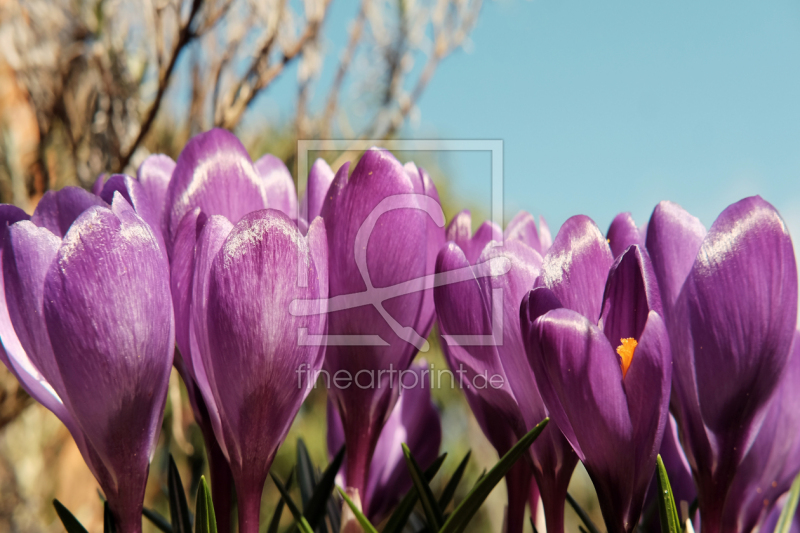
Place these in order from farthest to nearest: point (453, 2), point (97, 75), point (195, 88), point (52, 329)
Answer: point (453, 2)
point (195, 88)
point (97, 75)
point (52, 329)

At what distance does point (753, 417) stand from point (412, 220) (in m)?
0.19

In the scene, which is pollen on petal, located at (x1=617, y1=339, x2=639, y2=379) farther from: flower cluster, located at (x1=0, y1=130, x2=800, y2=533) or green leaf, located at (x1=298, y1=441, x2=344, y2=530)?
green leaf, located at (x1=298, y1=441, x2=344, y2=530)

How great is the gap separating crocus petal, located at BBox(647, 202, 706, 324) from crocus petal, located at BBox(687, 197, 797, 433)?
0.05ft

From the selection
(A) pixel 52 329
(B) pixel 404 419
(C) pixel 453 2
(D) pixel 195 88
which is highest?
(C) pixel 453 2

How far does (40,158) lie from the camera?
1.09m

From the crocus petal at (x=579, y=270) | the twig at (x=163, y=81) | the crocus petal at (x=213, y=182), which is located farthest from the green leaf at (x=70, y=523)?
the twig at (x=163, y=81)

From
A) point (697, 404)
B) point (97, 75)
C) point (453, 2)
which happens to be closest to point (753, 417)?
point (697, 404)

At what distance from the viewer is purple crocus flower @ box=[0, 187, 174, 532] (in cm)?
26

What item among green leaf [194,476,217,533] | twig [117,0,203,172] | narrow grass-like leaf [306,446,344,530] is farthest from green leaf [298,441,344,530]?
twig [117,0,203,172]

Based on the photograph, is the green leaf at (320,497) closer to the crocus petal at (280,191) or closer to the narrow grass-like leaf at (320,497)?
the narrow grass-like leaf at (320,497)

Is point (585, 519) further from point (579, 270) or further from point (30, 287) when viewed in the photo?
point (30, 287)

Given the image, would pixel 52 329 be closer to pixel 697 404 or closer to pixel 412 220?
pixel 412 220

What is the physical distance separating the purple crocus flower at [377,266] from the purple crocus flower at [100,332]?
0.08 metres

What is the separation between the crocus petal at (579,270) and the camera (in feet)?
0.92
